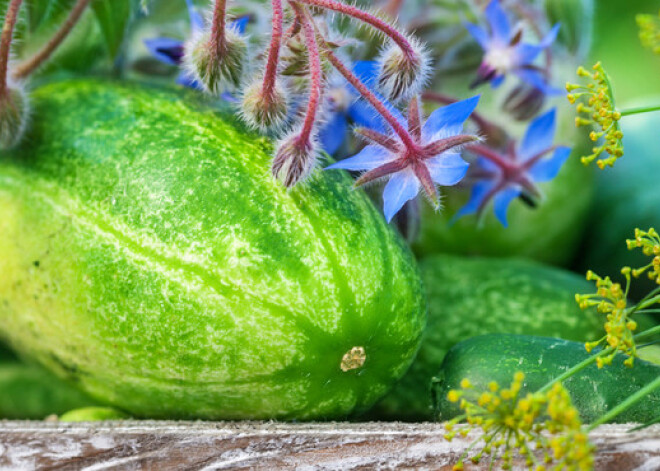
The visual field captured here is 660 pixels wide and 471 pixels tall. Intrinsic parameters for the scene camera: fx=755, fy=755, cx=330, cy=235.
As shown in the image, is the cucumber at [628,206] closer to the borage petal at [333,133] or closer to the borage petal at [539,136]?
the borage petal at [539,136]

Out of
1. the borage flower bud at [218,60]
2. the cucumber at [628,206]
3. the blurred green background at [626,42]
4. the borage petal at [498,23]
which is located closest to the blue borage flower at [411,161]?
the borage flower bud at [218,60]

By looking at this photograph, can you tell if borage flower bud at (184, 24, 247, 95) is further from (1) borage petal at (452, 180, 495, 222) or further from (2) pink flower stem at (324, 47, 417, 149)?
(1) borage petal at (452, 180, 495, 222)

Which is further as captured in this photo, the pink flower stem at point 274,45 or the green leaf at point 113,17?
the green leaf at point 113,17

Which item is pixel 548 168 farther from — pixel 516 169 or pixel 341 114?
pixel 341 114

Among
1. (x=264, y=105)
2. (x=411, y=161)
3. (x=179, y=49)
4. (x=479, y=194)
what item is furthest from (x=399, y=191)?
(x=179, y=49)

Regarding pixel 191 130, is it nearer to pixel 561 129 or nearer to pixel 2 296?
pixel 2 296

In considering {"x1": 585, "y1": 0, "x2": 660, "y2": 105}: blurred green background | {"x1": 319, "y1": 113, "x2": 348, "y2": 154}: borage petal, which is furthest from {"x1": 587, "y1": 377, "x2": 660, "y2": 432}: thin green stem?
{"x1": 585, "y1": 0, "x2": 660, "y2": 105}: blurred green background

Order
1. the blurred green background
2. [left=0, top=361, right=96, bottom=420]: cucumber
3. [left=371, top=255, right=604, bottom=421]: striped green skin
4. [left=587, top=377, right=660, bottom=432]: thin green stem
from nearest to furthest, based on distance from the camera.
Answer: [left=587, top=377, right=660, bottom=432]: thin green stem
[left=371, top=255, right=604, bottom=421]: striped green skin
[left=0, top=361, right=96, bottom=420]: cucumber
the blurred green background
